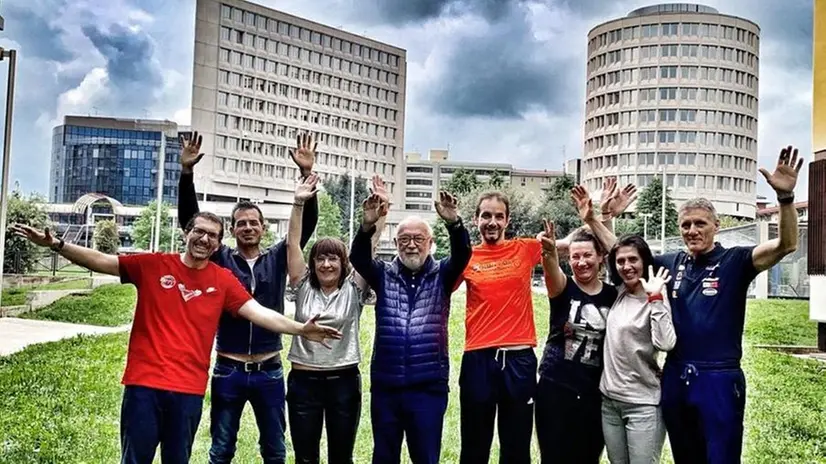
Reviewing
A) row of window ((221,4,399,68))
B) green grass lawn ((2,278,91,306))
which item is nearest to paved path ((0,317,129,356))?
green grass lawn ((2,278,91,306))

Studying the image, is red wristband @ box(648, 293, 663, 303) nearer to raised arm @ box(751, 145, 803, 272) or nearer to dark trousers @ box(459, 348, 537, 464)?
raised arm @ box(751, 145, 803, 272)

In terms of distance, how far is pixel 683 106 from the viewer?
48125 millimetres

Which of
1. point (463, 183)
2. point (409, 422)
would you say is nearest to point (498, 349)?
point (409, 422)

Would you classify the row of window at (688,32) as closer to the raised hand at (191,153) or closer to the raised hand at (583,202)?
the raised hand at (583,202)

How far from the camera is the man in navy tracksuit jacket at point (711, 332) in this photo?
8.70 ft

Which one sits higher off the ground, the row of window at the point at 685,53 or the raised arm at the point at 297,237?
the row of window at the point at 685,53

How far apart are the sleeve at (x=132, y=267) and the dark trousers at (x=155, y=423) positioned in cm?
37

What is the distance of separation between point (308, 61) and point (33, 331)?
4238cm

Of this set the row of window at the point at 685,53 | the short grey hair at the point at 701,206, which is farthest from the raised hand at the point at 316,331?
the row of window at the point at 685,53

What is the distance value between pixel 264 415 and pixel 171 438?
405mm


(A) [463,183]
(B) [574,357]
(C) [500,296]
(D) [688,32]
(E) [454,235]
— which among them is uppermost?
(D) [688,32]

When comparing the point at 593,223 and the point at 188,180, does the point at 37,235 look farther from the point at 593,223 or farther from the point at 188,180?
the point at 593,223

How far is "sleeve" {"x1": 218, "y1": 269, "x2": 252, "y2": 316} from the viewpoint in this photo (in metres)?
2.83

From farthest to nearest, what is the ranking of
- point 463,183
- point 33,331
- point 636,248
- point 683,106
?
point 683,106
point 463,183
point 33,331
point 636,248
